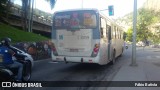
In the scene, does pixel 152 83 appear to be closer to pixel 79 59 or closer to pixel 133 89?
pixel 133 89

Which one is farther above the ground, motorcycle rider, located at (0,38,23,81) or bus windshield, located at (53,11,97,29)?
bus windshield, located at (53,11,97,29)

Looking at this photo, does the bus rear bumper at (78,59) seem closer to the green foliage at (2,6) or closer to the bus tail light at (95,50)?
the bus tail light at (95,50)

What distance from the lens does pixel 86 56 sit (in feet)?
42.1

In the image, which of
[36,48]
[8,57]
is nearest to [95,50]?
[8,57]

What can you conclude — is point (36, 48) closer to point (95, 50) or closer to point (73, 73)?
point (73, 73)

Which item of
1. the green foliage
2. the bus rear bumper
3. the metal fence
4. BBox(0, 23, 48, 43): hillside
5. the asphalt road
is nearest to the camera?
the asphalt road

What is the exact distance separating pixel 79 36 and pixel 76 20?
0.75 metres

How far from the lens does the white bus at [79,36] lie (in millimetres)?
12797

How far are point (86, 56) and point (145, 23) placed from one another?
78206mm

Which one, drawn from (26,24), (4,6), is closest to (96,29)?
(4,6)

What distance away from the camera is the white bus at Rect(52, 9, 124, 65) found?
1280 centimetres

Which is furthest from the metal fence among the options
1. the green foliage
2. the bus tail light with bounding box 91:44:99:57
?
the green foliage

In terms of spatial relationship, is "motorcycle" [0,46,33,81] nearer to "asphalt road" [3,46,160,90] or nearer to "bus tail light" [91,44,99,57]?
"asphalt road" [3,46,160,90]

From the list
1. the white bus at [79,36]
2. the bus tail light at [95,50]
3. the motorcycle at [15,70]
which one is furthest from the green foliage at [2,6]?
the motorcycle at [15,70]
